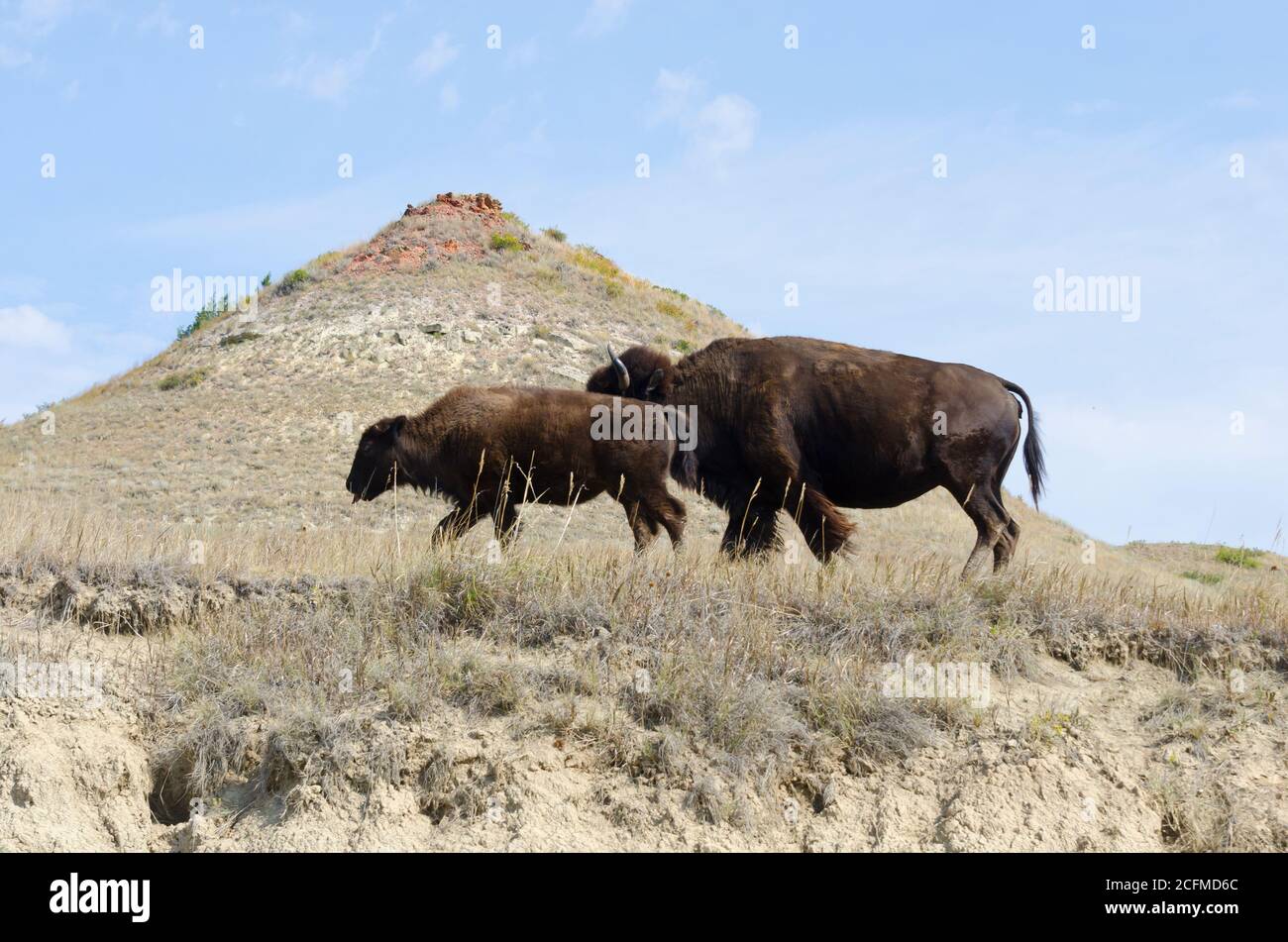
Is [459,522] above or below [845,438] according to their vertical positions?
below

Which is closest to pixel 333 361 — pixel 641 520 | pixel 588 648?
pixel 641 520

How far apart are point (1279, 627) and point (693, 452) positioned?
17.2ft

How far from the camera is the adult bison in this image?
998 cm

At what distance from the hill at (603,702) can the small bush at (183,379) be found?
A: 30.6m

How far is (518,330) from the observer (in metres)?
39.7

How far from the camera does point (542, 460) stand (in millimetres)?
11820

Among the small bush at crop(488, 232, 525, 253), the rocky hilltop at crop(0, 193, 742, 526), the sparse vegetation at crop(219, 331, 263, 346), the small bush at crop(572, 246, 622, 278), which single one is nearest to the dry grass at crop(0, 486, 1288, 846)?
the rocky hilltop at crop(0, 193, 742, 526)

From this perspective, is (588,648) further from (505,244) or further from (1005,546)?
(505,244)

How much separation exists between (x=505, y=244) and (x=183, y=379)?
1563 cm

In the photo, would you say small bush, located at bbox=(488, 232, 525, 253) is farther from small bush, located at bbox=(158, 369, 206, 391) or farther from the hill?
the hill

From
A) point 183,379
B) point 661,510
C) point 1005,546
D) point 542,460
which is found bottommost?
point 1005,546

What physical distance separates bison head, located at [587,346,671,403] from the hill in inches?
135

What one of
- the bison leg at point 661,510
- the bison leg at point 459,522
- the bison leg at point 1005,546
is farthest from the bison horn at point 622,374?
the bison leg at point 1005,546

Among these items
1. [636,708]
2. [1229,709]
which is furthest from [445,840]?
[1229,709]
